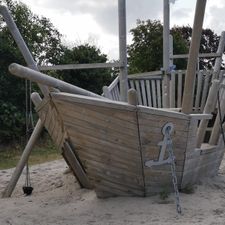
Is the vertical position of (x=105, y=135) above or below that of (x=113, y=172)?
above

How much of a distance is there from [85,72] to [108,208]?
10159mm

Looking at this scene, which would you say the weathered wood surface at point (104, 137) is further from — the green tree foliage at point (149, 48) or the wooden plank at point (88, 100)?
the green tree foliage at point (149, 48)

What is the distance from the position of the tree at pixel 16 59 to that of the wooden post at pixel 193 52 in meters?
7.82

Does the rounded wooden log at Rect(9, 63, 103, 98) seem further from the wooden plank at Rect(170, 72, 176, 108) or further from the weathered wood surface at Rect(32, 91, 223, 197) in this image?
the wooden plank at Rect(170, 72, 176, 108)

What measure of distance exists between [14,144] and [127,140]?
827 cm

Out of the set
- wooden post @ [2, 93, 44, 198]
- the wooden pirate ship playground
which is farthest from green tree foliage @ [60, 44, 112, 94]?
the wooden pirate ship playground

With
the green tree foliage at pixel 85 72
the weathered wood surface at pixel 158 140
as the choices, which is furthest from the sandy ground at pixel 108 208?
the green tree foliage at pixel 85 72

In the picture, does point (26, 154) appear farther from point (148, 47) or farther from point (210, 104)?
point (148, 47)

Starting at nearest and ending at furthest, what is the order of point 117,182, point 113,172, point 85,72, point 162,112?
point 162,112 < point 113,172 < point 117,182 < point 85,72

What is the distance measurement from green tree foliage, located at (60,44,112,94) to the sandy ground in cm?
859

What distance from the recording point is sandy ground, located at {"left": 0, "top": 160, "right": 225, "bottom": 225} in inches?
201

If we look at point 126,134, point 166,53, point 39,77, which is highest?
point 166,53

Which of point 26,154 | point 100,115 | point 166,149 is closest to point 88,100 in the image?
point 100,115

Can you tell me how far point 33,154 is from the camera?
1241 centimetres
